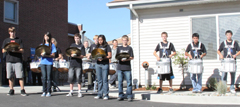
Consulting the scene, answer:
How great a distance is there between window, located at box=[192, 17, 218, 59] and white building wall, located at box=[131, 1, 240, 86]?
0.24 meters

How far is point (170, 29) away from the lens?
10867 millimetres

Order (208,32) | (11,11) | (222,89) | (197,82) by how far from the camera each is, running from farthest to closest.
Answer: (11,11) < (208,32) < (197,82) < (222,89)

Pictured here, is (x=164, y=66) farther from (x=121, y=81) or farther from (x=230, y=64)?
(x=230, y=64)

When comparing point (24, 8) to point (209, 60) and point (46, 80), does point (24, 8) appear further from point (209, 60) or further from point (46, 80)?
point (209, 60)

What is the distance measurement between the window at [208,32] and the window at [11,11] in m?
11.7

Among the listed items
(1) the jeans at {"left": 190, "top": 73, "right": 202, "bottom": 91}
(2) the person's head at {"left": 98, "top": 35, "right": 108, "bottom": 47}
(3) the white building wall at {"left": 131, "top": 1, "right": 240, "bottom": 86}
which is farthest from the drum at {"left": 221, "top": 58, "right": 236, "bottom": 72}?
(2) the person's head at {"left": 98, "top": 35, "right": 108, "bottom": 47}

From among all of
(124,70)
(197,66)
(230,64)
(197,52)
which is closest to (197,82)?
(197,66)

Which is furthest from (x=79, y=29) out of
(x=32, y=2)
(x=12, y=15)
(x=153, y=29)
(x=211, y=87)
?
(x=211, y=87)

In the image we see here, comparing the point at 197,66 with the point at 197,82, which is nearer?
the point at 197,66

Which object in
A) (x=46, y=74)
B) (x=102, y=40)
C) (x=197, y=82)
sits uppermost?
(x=102, y=40)

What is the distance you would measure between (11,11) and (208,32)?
1264 cm

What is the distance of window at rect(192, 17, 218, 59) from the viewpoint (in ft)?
34.1

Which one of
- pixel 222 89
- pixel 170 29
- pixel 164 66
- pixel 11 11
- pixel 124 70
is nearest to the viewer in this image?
pixel 124 70

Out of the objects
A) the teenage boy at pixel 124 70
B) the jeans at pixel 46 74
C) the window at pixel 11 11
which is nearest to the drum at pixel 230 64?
the teenage boy at pixel 124 70
